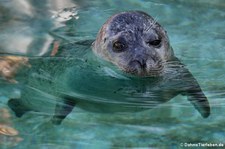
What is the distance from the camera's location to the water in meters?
4.45

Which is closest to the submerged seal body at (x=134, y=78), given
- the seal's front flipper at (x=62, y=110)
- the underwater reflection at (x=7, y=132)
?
the seal's front flipper at (x=62, y=110)

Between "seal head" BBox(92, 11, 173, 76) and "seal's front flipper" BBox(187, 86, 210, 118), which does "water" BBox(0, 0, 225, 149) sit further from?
"seal head" BBox(92, 11, 173, 76)

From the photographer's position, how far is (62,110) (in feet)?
15.4

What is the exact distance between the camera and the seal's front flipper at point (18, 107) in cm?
487

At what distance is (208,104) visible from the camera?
4.70m

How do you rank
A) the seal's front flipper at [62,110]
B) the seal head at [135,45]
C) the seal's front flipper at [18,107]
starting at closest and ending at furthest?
1. the seal's front flipper at [62,110]
2. the seal head at [135,45]
3. the seal's front flipper at [18,107]

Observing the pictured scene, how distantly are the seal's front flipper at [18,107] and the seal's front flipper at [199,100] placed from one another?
1.38 meters

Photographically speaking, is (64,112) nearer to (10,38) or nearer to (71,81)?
(71,81)

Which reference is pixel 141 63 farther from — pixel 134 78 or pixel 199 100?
pixel 199 100

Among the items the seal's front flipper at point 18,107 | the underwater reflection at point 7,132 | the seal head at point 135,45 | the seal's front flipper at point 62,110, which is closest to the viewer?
the underwater reflection at point 7,132

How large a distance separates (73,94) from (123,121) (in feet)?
1.79

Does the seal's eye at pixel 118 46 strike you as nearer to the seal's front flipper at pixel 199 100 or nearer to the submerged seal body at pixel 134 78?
the submerged seal body at pixel 134 78

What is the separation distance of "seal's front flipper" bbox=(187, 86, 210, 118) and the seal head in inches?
12.8

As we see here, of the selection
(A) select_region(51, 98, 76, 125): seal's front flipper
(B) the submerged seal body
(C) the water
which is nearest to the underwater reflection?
(C) the water
